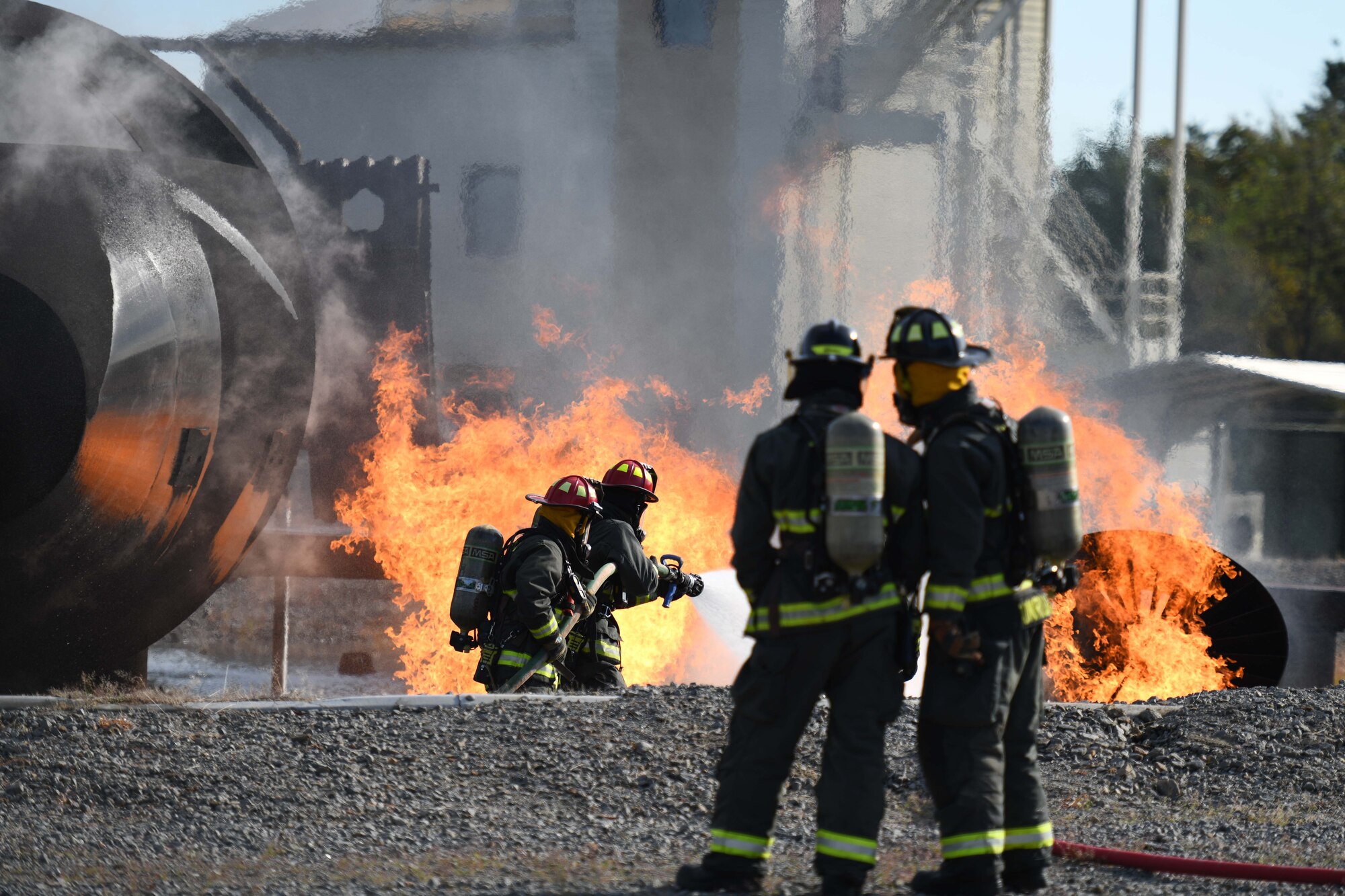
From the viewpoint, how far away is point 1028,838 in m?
3.74

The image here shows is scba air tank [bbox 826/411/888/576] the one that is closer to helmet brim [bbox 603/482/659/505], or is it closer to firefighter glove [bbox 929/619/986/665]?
firefighter glove [bbox 929/619/986/665]

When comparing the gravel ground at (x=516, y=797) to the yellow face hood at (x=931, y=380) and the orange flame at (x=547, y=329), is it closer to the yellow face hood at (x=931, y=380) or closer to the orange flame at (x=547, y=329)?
the yellow face hood at (x=931, y=380)

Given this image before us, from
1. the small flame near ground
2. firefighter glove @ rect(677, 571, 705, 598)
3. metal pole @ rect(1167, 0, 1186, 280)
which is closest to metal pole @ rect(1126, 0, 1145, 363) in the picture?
metal pole @ rect(1167, 0, 1186, 280)

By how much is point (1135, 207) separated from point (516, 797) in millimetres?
9446

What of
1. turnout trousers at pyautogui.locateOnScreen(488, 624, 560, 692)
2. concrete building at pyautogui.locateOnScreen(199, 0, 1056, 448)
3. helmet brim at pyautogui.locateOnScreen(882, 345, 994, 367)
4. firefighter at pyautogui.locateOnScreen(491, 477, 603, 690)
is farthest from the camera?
concrete building at pyautogui.locateOnScreen(199, 0, 1056, 448)

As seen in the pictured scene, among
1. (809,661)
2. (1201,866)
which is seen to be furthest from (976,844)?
(1201,866)

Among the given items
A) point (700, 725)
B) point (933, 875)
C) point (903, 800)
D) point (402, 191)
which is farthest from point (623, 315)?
point (933, 875)

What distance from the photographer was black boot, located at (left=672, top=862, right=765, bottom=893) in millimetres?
3562

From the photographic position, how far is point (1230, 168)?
2780 cm

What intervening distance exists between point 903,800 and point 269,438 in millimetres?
4221

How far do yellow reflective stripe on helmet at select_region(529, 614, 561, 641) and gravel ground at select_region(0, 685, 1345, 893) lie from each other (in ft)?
1.71

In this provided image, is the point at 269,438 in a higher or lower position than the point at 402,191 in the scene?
lower

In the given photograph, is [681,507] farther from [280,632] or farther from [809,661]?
[809,661]

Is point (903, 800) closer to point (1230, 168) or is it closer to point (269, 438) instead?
point (269, 438)
